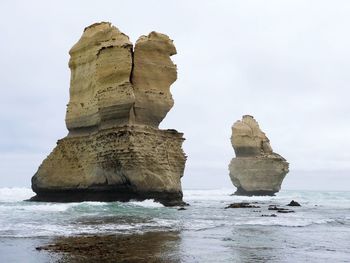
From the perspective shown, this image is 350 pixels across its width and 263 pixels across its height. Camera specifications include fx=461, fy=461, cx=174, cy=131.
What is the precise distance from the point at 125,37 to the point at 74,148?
11.9 m

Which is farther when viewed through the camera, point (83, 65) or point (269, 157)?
point (269, 157)

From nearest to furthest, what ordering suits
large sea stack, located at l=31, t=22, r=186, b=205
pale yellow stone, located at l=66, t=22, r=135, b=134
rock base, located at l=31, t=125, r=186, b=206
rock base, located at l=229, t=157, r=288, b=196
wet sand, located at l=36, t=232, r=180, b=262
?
wet sand, located at l=36, t=232, r=180, b=262 < rock base, located at l=31, t=125, r=186, b=206 < large sea stack, located at l=31, t=22, r=186, b=205 < pale yellow stone, located at l=66, t=22, r=135, b=134 < rock base, located at l=229, t=157, r=288, b=196

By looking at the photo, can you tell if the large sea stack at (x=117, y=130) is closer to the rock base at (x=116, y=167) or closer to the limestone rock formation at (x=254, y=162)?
the rock base at (x=116, y=167)

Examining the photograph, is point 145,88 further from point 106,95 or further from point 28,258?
point 28,258

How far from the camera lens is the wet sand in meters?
12.5

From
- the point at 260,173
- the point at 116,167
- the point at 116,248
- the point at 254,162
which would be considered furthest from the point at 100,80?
the point at 260,173

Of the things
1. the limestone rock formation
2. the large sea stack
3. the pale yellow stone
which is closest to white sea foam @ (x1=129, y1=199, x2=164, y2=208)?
the large sea stack

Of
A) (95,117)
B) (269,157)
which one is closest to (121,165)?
(95,117)

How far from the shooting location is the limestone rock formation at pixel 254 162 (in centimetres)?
7700

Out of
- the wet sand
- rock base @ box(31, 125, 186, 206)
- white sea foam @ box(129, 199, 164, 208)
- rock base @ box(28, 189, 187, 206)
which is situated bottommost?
the wet sand

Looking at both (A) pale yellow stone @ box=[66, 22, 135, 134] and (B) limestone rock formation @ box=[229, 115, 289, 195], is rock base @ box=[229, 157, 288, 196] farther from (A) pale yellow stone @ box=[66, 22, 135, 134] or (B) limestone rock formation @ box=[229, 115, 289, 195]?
(A) pale yellow stone @ box=[66, 22, 135, 134]

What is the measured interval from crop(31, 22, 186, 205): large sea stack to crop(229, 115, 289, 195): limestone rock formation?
34.8 metres

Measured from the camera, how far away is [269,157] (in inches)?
3031

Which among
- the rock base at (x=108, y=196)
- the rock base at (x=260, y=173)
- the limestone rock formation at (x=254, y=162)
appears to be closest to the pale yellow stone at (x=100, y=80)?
the rock base at (x=108, y=196)
